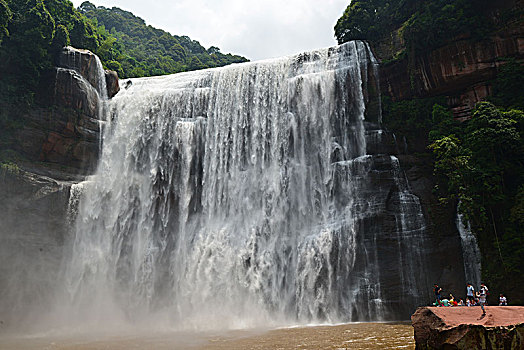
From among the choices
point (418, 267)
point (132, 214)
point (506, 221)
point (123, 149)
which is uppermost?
point (123, 149)

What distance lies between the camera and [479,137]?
727 inches

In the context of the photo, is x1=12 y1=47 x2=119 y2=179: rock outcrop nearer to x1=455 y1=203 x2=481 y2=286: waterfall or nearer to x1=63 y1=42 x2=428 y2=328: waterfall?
x1=63 y1=42 x2=428 y2=328: waterfall

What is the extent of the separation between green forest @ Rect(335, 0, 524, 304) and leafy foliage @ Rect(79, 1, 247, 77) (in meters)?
29.9

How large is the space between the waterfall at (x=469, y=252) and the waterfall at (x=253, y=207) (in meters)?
1.75

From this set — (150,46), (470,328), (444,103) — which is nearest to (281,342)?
(470,328)

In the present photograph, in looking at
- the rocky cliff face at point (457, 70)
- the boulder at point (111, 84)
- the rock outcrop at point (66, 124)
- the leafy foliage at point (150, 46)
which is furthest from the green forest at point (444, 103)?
the leafy foliage at point (150, 46)

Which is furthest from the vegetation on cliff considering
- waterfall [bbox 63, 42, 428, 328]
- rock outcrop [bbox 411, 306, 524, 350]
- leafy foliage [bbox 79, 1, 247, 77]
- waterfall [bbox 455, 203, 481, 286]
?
waterfall [bbox 455, 203, 481, 286]

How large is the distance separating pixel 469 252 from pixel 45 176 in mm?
21609

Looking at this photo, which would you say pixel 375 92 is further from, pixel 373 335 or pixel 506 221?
pixel 373 335

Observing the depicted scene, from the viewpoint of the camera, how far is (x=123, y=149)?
24.8 metres

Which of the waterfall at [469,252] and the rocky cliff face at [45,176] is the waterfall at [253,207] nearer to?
the rocky cliff face at [45,176]

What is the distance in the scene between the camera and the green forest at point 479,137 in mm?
17314

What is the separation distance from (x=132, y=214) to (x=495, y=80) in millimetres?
20492

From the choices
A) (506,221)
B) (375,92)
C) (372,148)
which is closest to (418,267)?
A: (506,221)
